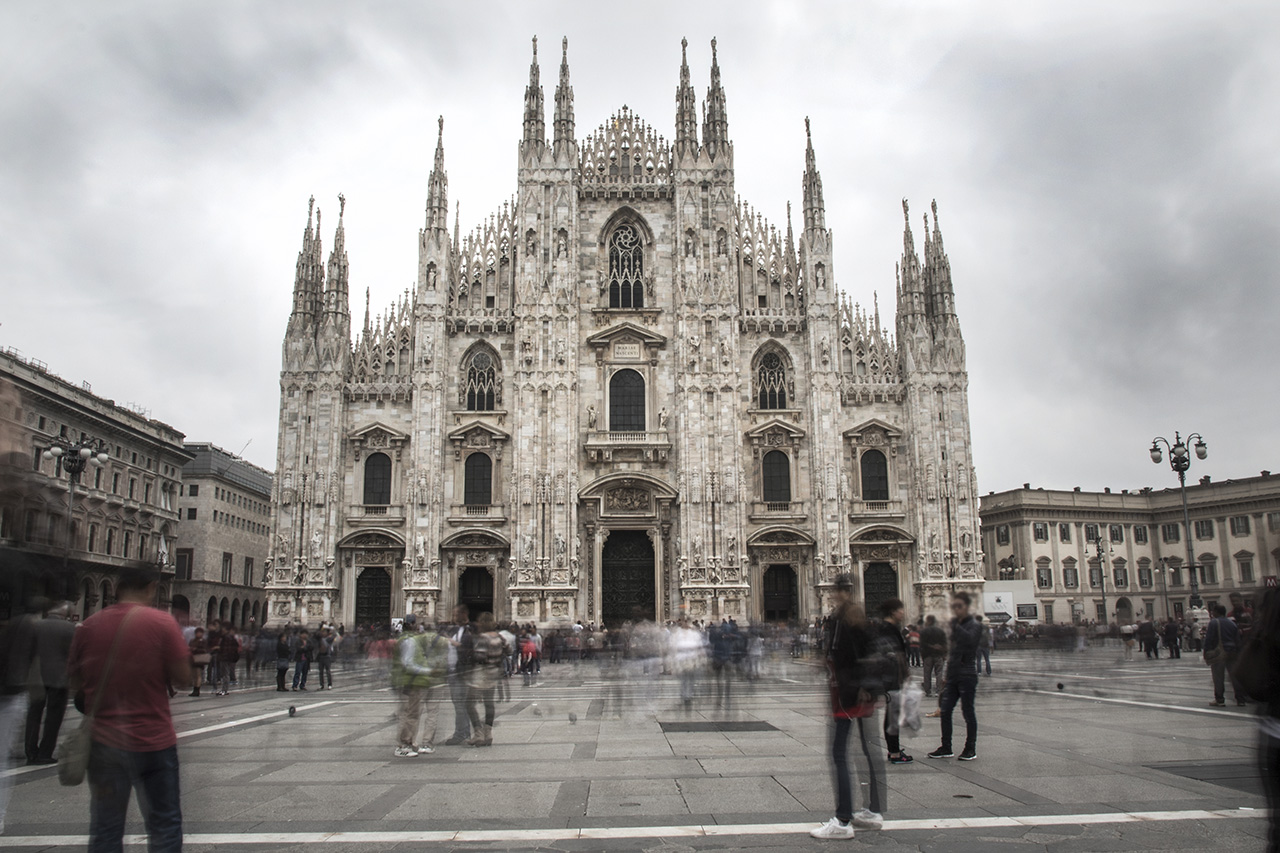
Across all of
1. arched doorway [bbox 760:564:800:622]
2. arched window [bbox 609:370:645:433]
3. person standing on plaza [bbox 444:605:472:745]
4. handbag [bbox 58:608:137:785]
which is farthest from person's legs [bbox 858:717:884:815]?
arched window [bbox 609:370:645:433]

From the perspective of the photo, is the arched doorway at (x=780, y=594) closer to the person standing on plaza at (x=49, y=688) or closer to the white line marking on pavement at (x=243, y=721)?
the white line marking on pavement at (x=243, y=721)

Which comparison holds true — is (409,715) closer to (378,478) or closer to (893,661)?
(893,661)

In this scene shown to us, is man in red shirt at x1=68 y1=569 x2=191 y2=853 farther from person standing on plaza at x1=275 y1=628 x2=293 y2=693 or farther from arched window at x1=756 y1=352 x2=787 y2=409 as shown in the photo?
arched window at x1=756 y1=352 x2=787 y2=409

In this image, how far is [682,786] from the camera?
8.85 metres

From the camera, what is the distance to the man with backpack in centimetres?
1111

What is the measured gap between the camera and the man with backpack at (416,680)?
437 inches

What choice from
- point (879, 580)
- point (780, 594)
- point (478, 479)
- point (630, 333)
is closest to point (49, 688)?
point (478, 479)

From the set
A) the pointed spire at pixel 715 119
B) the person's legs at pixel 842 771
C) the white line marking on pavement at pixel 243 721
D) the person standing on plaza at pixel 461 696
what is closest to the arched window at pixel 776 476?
the pointed spire at pixel 715 119

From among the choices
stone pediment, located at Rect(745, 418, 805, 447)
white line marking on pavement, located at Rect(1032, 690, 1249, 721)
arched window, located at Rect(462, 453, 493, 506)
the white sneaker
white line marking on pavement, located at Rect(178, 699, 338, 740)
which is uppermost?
stone pediment, located at Rect(745, 418, 805, 447)

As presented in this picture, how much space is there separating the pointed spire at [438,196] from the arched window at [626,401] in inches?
368

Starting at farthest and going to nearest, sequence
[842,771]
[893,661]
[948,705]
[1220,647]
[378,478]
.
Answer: [378,478], [1220,647], [948,705], [893,661], [842,771]

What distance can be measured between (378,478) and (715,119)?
2020 cm

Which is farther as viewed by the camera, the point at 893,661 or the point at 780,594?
the point at 780,594

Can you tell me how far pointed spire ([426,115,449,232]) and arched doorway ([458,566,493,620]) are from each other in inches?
538
